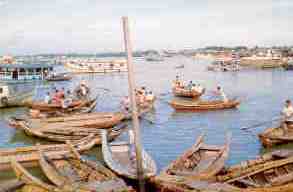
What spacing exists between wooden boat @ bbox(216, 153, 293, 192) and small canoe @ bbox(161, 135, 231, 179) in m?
0.39

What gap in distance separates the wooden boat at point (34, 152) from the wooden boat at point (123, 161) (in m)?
0.93

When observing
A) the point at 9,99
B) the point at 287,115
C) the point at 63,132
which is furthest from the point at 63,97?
the point at 287,115

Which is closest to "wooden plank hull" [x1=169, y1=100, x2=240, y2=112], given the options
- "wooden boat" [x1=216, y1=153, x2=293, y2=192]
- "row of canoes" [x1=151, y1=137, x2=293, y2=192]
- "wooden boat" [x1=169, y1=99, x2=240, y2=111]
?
"wooden boat" [x1=169, y1=99, x2=240, y2=111]

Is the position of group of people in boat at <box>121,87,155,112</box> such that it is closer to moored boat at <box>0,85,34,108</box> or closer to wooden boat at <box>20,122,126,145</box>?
wooden boat at <box>20,122,126,145</box>

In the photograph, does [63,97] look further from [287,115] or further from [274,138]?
[287,115]

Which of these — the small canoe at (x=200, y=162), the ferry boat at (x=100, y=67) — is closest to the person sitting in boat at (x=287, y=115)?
the small canoe at (x=200, y=162)

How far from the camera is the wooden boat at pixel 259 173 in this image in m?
10.9

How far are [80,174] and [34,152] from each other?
154 inches

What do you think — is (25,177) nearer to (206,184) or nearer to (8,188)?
(8,188)

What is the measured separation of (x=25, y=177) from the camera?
35.9 ft

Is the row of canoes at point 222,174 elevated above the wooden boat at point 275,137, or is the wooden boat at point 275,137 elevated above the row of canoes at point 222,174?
the row of canoes at point 222,174

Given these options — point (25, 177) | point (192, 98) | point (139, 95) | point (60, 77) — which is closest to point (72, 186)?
point (25, 177)

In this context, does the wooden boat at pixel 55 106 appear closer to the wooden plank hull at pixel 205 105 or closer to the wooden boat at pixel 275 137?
the wooden plank hull at pixel 205 105

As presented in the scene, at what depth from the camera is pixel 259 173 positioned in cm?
1182
